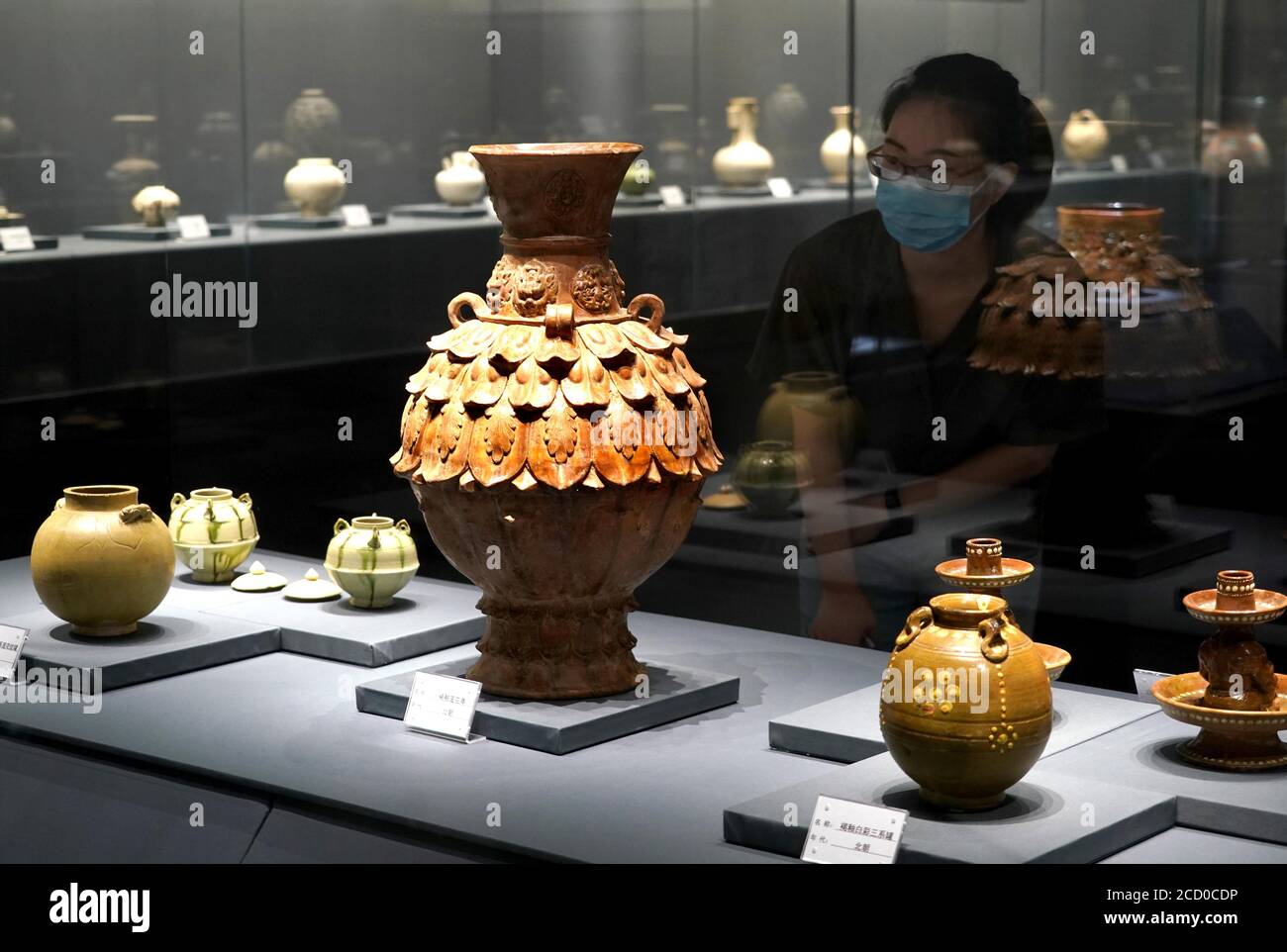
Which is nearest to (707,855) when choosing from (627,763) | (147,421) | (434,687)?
(627,763)

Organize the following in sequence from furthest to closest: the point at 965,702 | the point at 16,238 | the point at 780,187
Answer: the point at 16,238 < the point at 780,187 < the point at 965,702

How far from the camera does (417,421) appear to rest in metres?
2.98

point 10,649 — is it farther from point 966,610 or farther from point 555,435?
point 966,610

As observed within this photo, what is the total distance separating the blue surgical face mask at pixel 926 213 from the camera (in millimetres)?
3635

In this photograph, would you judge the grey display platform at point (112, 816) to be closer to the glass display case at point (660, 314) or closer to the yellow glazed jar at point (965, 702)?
the glass display case at point (660, 314)

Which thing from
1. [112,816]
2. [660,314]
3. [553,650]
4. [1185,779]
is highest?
[660,314]

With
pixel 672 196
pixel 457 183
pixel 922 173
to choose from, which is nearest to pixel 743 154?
pixel 672 196

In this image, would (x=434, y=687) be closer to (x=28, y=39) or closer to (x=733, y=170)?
(x=733, y=170)

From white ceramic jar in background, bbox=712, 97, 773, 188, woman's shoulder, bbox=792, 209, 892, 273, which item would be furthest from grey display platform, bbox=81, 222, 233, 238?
woman's shoulder, bbox=792, 209, 892, 273

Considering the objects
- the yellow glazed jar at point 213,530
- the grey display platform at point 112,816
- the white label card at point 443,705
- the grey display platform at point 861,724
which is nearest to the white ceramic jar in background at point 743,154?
the yellow glazed jar at point 213,530

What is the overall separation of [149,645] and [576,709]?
0.89 metres

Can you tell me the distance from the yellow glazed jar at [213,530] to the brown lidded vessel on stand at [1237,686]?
6.47 feet

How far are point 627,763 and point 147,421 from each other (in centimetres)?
249

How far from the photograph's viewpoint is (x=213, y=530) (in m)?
3.91
